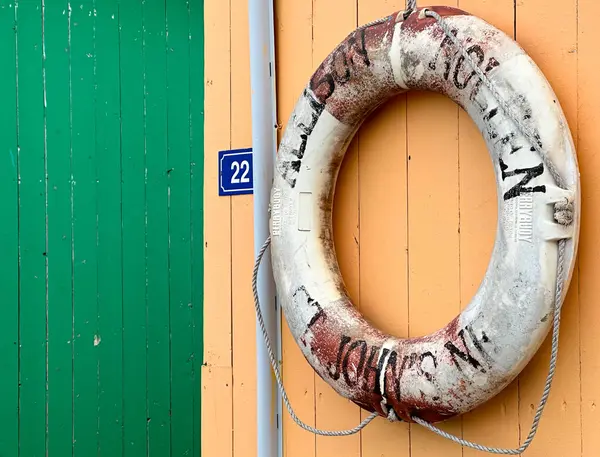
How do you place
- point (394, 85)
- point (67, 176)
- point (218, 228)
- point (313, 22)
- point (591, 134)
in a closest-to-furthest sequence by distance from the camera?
1. point (591, 134)
2. point (394, 85)
3. point (313, 22)
4. point (218, 228)
5. point (67, 176)

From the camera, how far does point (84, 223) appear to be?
2836 mm

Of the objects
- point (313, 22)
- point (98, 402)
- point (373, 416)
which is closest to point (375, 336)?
point (373, 416)

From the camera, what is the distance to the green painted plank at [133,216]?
9.43ft

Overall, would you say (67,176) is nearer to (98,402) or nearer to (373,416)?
(98,402)

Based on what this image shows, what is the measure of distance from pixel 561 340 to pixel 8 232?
203 centimetres

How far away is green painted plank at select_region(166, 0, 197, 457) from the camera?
115 inches

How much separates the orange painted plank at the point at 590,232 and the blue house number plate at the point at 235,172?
30.8 inches

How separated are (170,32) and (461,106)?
1717 millimetres

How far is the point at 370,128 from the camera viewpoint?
1.68 metres

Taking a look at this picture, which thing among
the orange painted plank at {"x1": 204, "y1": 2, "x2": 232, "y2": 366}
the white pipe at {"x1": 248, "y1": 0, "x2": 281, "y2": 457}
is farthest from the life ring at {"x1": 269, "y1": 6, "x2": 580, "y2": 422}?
the orange painted plank at {"x1": 204, "y1": 2, "x2": 232, "y2": 366}

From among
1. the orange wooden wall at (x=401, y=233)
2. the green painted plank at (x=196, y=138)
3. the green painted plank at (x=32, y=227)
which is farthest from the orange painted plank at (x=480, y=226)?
the green painted plank at (x=32, y=227)

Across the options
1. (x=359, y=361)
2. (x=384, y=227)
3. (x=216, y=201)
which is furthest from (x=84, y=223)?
(x=359, y=361)

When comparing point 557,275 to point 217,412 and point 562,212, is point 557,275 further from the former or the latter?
point 217,412

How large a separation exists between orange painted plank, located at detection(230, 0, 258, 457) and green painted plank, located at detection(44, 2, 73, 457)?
114 cm
